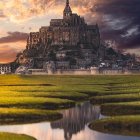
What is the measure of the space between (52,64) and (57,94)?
89.1m

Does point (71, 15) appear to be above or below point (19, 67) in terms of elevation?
above

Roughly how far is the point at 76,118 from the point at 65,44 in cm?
11945

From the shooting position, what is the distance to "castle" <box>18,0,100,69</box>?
155 m

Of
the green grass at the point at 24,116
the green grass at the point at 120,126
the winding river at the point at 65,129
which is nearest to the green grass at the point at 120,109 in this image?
the winding river at the point at 65,129

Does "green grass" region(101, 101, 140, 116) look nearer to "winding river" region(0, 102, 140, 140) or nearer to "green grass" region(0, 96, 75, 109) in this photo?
"winding river" region(0, 102, 140, 140)

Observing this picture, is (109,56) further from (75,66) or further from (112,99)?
(112,99)

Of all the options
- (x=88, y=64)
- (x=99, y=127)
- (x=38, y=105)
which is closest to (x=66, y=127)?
(x=99, y=127)

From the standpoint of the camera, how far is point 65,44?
16162cm

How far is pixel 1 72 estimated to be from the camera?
142750 millimetres

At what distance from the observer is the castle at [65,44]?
155 metres

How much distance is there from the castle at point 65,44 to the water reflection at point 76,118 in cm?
10226

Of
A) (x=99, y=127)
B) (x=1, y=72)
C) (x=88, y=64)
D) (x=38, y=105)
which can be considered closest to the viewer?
(x=99, y=127)

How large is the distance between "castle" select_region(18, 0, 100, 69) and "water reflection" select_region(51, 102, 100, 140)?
10226 cm

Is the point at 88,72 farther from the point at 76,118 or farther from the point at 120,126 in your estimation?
the point at 120,126
